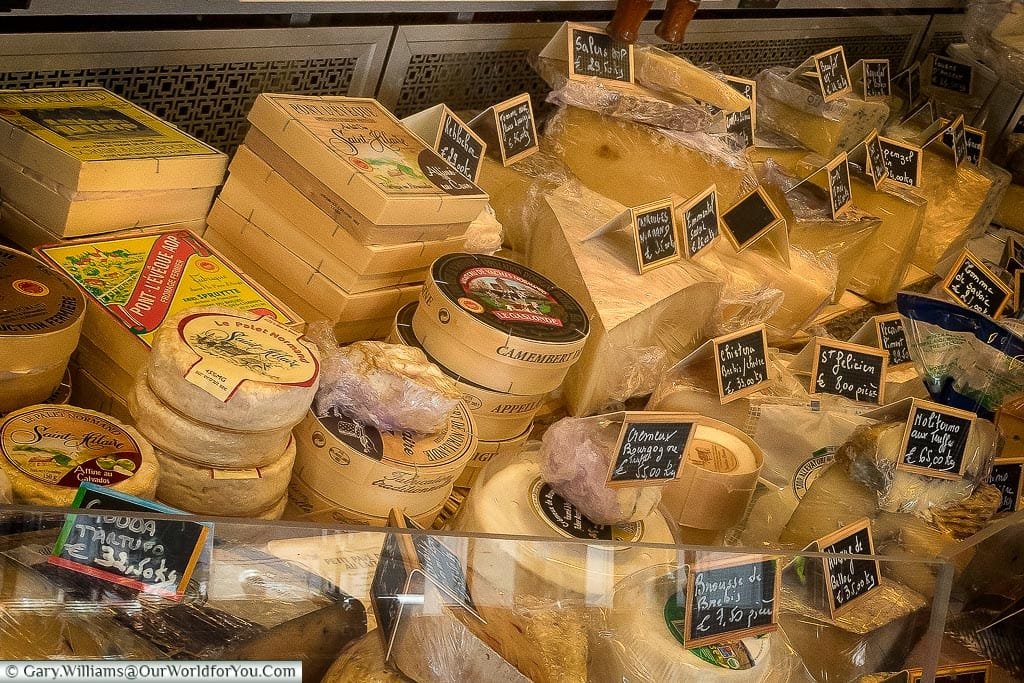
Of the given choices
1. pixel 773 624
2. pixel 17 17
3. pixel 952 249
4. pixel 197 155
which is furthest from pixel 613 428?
pixel 952 249

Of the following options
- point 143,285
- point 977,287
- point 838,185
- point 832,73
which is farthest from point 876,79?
point 143,285

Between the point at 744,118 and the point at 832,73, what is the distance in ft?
1.70

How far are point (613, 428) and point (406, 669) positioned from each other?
2.02ft

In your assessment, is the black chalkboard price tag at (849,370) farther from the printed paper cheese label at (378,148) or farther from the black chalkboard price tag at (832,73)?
the black chalkboard price tag at (832,73)

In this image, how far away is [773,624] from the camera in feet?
4.48

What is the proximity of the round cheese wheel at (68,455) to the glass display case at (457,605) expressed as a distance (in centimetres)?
30

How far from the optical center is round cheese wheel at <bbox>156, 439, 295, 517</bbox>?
4.94 feet

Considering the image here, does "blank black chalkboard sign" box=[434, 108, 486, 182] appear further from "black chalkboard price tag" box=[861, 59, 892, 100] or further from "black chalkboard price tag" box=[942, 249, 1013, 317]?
"black chalkboard price tag" box=[861, 59, 892, 100]

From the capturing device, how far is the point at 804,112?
363 cm

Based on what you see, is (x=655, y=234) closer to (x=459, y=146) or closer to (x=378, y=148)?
(x=459, y=146)

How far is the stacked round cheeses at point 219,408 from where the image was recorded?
145 cm

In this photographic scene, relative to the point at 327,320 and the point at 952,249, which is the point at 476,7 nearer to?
the point at 327,320

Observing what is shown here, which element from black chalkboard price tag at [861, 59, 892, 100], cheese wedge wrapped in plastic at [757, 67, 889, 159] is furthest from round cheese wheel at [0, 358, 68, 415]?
black chalkboard price tag at [861, 59, 892, 100]

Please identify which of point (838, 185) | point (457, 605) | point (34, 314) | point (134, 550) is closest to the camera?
point (134, 550)
